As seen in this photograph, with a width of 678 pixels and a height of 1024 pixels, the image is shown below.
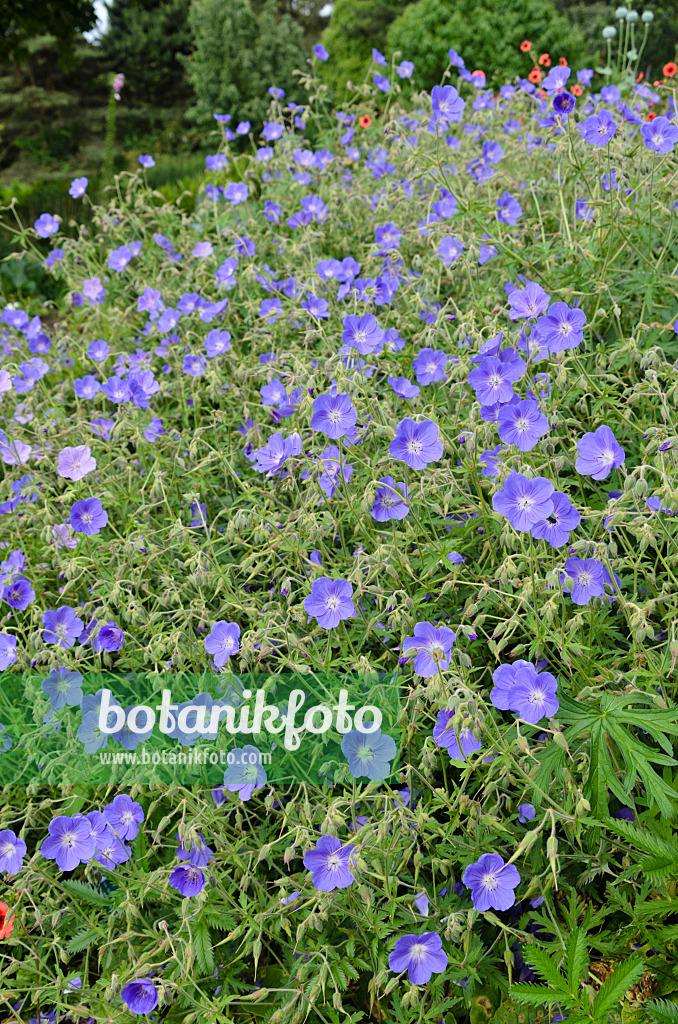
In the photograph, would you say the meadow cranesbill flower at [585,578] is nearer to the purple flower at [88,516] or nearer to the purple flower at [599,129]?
the purple flower at [88,516]

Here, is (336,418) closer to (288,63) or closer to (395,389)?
(395,389)

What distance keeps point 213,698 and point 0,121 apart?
1905 centimetres

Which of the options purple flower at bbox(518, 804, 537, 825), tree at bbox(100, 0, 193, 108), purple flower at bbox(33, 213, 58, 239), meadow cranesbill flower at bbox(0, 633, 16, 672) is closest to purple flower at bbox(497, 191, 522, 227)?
purple flower at bbox(518, 804, 537, 825)

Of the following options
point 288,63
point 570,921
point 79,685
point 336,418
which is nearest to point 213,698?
point 79,685

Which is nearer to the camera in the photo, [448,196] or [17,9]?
[448,196]

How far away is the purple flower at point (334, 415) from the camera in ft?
6.04

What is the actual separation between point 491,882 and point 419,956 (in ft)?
0.73

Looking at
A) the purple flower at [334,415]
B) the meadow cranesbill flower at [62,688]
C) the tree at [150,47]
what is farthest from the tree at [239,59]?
the meadow cranesbill flower at [62,688]

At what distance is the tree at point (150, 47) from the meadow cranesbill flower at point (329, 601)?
20.3 m

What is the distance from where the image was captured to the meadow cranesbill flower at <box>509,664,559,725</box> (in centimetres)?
148

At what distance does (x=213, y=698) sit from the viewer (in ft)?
6.66

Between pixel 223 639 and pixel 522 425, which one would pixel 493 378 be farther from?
pixel 223 639

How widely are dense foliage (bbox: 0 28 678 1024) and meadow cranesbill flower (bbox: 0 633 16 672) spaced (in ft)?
0.04

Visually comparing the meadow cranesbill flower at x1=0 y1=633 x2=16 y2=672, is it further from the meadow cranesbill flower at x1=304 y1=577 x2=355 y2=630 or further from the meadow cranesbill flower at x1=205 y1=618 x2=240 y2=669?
the meadow cranesbill flower at x1=304 y1=577 x2=355 y2=630
